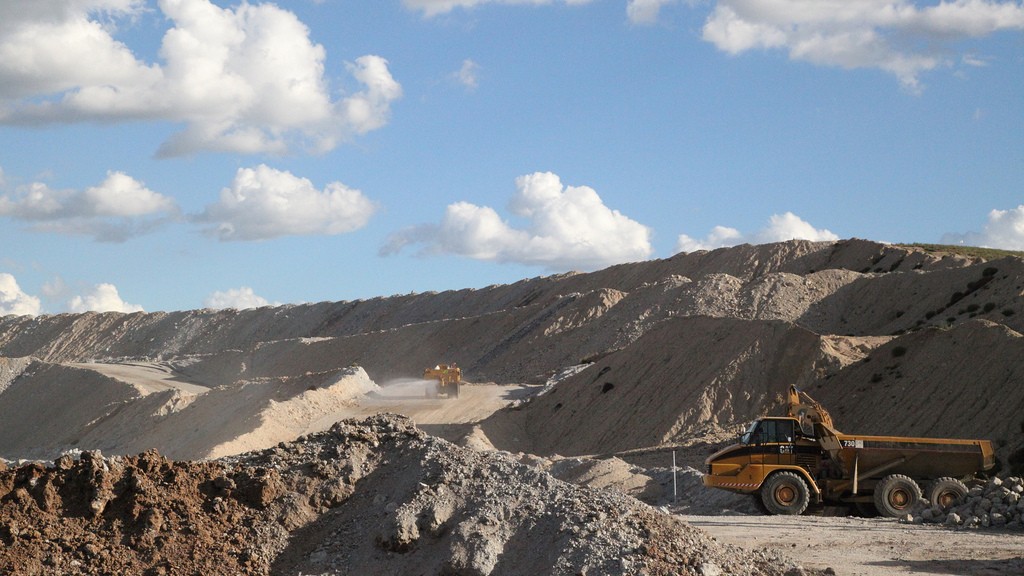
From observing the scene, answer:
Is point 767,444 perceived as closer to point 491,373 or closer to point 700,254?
point 491,373

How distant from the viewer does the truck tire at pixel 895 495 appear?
2172cm

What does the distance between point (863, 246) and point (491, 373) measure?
27.7 metres

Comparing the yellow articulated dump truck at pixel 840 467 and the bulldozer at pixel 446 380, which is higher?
the bulldozer at pixel 446 380

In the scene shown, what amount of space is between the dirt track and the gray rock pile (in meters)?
0.43

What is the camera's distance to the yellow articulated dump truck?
71.8ft

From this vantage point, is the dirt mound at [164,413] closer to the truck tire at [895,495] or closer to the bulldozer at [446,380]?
the bulldozer at [446,380]

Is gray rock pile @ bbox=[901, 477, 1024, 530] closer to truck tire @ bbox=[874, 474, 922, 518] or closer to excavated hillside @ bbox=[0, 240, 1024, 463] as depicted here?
truck tire @ bbox=[874, 474, 922, 518]

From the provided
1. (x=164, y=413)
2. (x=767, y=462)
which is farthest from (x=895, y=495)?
(x=164, y=413)

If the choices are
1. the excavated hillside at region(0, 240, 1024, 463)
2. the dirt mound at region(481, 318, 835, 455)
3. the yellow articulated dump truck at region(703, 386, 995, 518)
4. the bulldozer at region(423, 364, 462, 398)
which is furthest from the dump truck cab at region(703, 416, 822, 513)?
the bulldozer at region(423, 364, 462, 398)

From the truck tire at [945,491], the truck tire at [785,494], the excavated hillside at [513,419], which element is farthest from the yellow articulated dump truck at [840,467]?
the excavated hillside at [513,419]

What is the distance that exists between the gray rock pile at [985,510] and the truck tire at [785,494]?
204 cm

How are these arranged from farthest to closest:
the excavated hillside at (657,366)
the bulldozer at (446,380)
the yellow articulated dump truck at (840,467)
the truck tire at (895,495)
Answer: the bulldozer at (446,380), the excavated hillside at (657,366), the yellow articulated dump truck at (840,467), the truck tire at (895,495)

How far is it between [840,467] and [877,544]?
4.49 metres

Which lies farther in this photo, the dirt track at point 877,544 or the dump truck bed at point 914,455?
the dump truck bed at point 914,455
